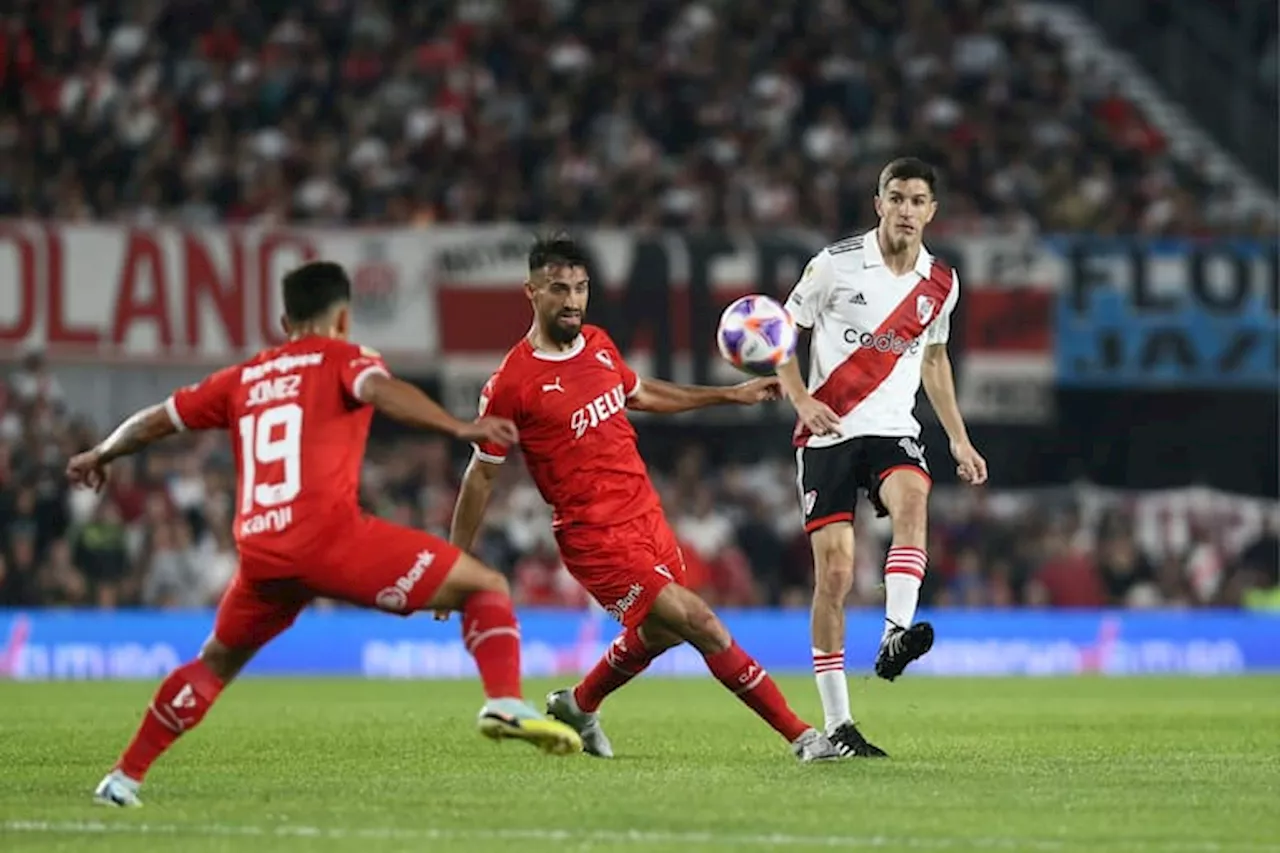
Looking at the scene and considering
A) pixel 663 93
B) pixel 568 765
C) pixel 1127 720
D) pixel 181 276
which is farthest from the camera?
pixel 663 93

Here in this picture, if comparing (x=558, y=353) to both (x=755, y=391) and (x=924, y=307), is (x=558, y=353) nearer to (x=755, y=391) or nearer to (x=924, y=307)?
(x=755, y=391)

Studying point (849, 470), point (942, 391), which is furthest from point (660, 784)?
point (942, 391)

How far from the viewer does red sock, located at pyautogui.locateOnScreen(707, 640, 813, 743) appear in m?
10.9

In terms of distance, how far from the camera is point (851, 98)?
29344 mm

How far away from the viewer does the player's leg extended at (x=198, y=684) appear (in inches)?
359

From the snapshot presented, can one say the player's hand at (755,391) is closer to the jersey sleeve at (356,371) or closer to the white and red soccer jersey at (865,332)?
the white and red soccer jersey at (865,332)

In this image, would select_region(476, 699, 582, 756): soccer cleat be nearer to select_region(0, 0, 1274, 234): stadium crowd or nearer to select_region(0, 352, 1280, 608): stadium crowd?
select_region(0, 352, 1280, 608): stadium crowd

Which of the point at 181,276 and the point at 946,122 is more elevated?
the point at 946,122

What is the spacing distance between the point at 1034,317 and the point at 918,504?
15.6 metres

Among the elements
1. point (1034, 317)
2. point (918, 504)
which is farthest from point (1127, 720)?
point (1034, 317)

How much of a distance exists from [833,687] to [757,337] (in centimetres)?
168

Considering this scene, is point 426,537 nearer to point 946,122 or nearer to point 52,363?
point 52,363

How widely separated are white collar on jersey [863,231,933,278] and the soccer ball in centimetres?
91

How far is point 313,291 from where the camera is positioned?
911 cm
